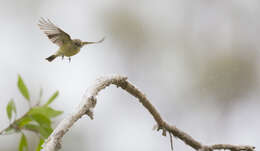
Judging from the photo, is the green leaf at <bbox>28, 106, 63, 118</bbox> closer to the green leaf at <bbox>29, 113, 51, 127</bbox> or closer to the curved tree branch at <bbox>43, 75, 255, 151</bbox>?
the green leaf at <bbox>29, 113, 51, 127</bbox>

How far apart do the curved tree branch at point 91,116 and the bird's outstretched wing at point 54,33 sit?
66 mm

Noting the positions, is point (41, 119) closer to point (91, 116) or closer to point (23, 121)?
point (23, 121)

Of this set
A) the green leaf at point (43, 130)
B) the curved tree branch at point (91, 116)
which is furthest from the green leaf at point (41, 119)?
the curved tree branch at point (91, 116)

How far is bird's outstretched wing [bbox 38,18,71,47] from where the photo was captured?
401 millimetres

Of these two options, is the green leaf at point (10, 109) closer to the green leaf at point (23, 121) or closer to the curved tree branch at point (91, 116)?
the green leaf at point (23, 121)

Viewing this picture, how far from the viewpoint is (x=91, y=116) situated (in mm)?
327

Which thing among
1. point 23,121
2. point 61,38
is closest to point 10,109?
point 23,121

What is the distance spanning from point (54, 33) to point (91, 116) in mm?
127

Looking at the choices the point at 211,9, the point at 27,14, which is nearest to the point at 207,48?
the point at 211,9

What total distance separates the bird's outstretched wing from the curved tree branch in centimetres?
7

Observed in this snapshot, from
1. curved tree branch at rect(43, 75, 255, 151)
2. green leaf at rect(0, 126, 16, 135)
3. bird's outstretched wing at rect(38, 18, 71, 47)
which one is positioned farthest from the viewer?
green leaf at rect(0, 126, 16, 135)

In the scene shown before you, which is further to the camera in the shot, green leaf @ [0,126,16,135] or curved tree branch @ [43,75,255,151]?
green leaf @ [0,126,16,135]

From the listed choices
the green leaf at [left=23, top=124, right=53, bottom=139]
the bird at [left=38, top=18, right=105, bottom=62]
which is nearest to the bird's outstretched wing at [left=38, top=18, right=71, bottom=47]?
the bird at [left=38, top=18, right=105, bottom=62]

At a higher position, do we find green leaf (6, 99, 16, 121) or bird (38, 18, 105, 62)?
bird (38, 18, 105, 62)
